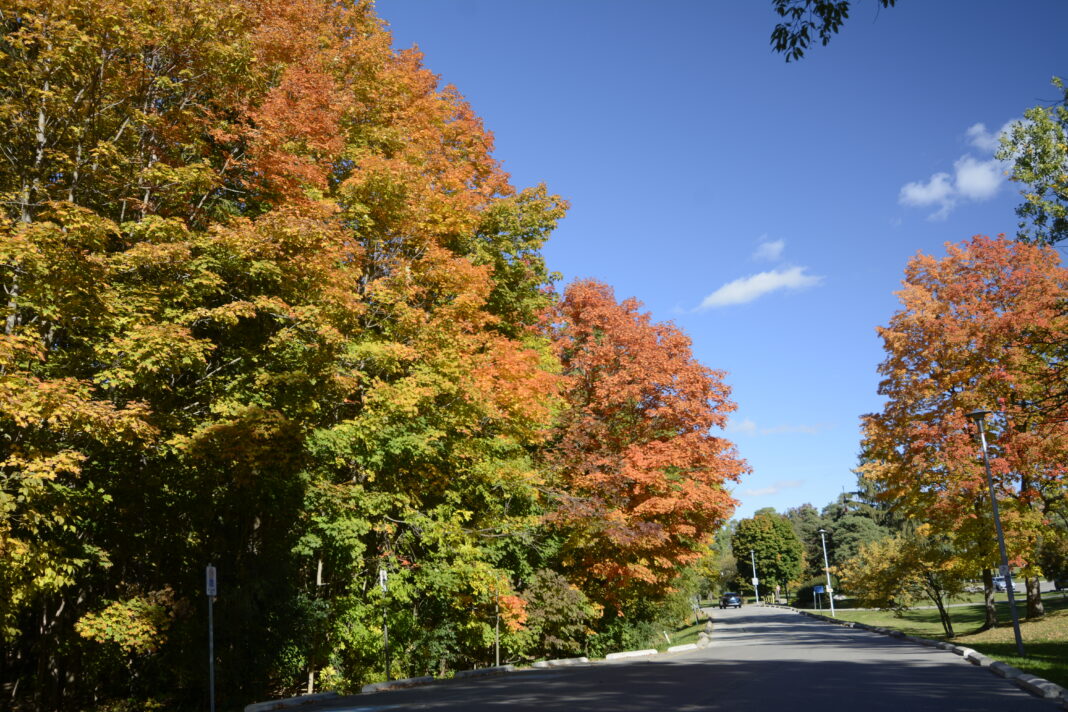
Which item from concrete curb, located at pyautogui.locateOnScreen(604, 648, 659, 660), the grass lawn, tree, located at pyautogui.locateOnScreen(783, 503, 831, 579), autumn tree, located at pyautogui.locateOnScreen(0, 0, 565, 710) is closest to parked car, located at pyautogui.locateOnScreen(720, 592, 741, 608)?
tree, located at pyautogui.locateOnScreen(783, 503, 831, 579)

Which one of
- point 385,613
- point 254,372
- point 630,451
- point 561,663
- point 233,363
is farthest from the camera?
point 630,451

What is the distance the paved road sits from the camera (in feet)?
34.7

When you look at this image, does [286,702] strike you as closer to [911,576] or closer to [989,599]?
[989,599]

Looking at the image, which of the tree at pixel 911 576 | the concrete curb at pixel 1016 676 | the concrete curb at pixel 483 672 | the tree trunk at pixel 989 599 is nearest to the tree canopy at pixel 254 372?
the concrete curb at pixel 483 672

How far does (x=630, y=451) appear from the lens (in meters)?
25.3

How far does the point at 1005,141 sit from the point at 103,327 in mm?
22995

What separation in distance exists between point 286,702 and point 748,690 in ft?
26.5

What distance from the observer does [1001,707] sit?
397 inches

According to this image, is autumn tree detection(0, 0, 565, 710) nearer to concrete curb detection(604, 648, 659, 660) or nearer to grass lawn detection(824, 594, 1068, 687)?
concrete curb detection(604, 648, 659, 660)

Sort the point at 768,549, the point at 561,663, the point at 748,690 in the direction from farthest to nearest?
the point at 768,549, the point at 561,663, the point at 748,690

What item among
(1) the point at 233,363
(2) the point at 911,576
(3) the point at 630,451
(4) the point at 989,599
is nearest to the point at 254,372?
(1) the point at 233,363

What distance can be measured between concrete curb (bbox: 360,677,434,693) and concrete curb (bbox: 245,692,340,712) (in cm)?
90

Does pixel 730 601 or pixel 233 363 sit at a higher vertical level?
pixel 233 363

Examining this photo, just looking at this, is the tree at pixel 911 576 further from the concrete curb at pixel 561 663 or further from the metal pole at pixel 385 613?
the metal pole at pixel 385 613
